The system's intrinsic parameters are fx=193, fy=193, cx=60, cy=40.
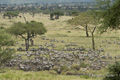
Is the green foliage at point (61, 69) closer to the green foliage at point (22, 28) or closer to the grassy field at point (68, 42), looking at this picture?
the grassy field at point (68, 42)

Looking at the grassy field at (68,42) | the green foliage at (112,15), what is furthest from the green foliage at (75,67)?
the green foliage at (112,15)

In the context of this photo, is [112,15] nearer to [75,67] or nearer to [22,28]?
[75,67]

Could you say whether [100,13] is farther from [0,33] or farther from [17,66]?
[17,66]

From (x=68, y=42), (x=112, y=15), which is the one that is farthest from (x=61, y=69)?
(x=68, y=42)

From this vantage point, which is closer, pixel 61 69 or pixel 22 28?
pixel 61 69

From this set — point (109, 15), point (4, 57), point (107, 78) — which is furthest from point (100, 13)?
point (4, 57)

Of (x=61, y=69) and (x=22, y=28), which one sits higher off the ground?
(x=22, y=28)

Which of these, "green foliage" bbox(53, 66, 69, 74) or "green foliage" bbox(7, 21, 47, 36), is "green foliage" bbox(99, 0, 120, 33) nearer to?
"green foliage" bbox(53, 66, 69, 74)

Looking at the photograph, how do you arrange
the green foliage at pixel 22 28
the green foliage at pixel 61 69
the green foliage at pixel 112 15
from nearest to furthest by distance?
the green foliage at pixel 112 15
the green foliage at pixel 61 69
the green foliage at pixel 22 28

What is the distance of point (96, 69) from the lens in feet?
82.3

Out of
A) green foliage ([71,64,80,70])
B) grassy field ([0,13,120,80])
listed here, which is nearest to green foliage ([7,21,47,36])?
grassy field ([0,13,120,80])

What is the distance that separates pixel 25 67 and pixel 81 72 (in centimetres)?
736

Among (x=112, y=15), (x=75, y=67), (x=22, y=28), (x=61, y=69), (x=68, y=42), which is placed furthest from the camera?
(x=68, y=42)

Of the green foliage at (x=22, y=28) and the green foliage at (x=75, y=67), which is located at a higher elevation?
the green foliage at (x=22, y=28)
